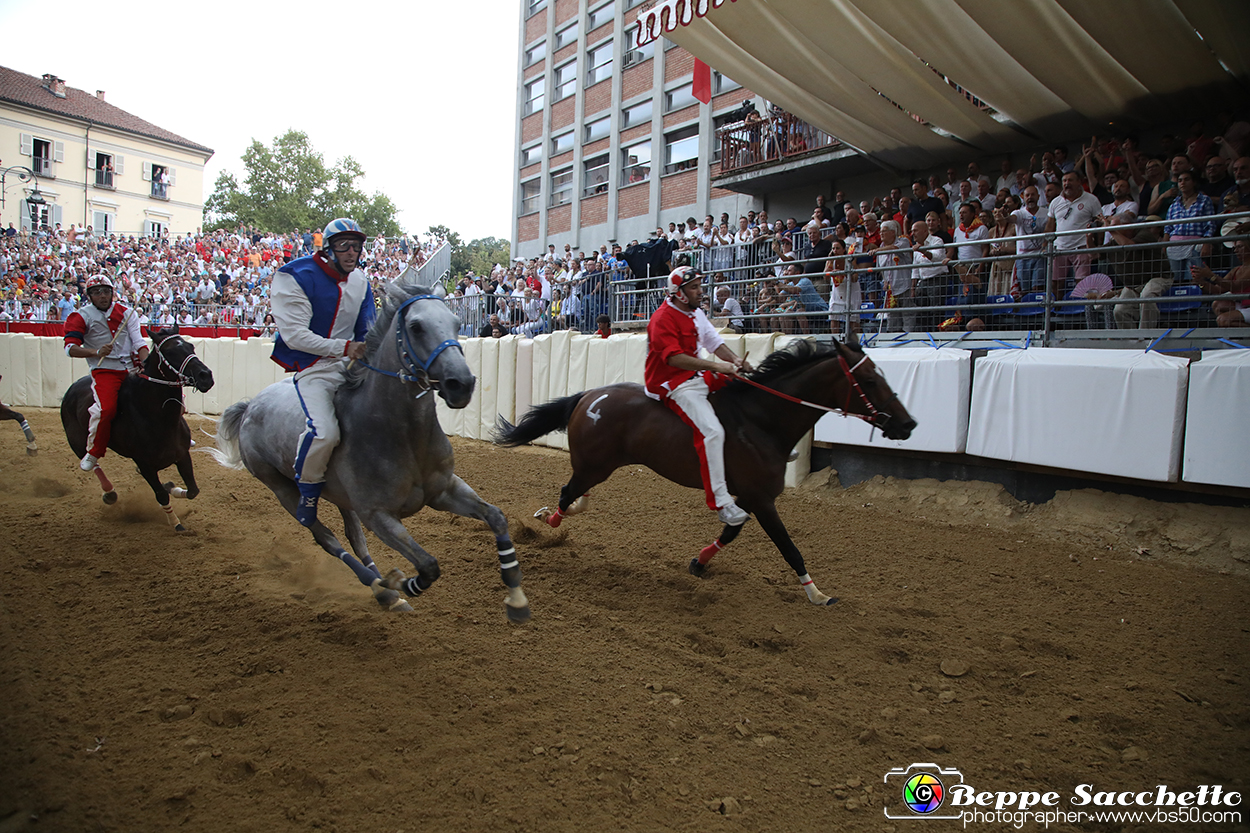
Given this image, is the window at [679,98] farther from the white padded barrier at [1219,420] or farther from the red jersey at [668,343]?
the white padded barrier at [1219,420]

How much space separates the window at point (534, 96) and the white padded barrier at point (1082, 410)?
3028 centimetres

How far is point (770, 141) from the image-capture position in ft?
54.0

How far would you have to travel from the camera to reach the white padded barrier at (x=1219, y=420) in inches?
229

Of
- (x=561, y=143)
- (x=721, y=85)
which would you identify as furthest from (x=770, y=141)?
(x=561, y=143)

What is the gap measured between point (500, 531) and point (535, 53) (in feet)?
115

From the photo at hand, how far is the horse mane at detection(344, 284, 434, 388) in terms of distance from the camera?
426 cm

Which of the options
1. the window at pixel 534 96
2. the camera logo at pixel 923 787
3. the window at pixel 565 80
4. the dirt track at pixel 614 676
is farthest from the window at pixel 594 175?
the camera logo at pixel 923 787

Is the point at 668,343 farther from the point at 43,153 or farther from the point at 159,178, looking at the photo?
the point at 159,178

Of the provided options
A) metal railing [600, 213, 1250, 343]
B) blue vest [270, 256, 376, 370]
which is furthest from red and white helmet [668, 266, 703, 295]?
metal railing [600, 213, 1250, 343]

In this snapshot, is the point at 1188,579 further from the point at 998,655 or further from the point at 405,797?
the point at 405,797

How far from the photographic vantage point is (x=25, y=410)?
18.5 meters

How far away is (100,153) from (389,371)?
61.2 m

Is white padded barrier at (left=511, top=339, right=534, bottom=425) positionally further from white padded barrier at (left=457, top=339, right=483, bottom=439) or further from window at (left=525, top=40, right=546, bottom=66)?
window at (left=525, top=40, right=546, bottom=66)

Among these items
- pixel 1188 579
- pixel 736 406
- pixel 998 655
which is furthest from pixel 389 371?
pixel 1188 579
